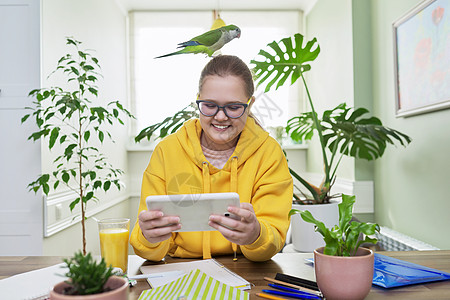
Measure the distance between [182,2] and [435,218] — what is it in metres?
3.43

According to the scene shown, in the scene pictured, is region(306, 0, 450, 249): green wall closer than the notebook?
No

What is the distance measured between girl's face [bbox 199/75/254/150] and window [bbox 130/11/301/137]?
3.40 m

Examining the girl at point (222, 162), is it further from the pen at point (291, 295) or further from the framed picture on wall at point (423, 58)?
the framed picture on wall at point (423, 58)

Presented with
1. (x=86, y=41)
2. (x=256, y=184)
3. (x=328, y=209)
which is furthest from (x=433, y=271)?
(x=86, y=41)

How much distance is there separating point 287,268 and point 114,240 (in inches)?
17.3

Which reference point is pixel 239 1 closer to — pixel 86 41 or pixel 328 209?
pixel 86 41

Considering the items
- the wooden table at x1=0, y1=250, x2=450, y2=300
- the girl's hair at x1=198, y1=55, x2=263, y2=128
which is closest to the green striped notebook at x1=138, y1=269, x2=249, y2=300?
the wooden table at x1=0, y1=250, x2=450, y2=300

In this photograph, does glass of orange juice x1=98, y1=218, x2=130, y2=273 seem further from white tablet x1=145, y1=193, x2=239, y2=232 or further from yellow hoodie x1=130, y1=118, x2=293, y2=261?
yellow hoodie x1=130, y1=118, x2=293, y2=261

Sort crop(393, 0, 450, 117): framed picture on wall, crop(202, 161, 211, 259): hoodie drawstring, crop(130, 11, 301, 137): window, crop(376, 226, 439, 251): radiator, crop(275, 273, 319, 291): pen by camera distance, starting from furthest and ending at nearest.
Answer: crop(130, 11, 301, 137): window, crop(376, 226, 439, 251): radiator, crop(393, 0, 450, 117): framed picture on wall, crop(202, 161, 211, 259): hoodie drawstring, crop(275, 273, 319, 291): pen

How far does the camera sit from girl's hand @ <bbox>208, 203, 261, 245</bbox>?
35.9 inches

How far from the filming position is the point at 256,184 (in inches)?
50.4

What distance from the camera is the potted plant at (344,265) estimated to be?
0.72 meters

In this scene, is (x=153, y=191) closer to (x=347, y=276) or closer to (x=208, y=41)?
(x=208, y=41)

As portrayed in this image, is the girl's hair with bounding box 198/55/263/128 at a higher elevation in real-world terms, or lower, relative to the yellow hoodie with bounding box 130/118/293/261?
higher
